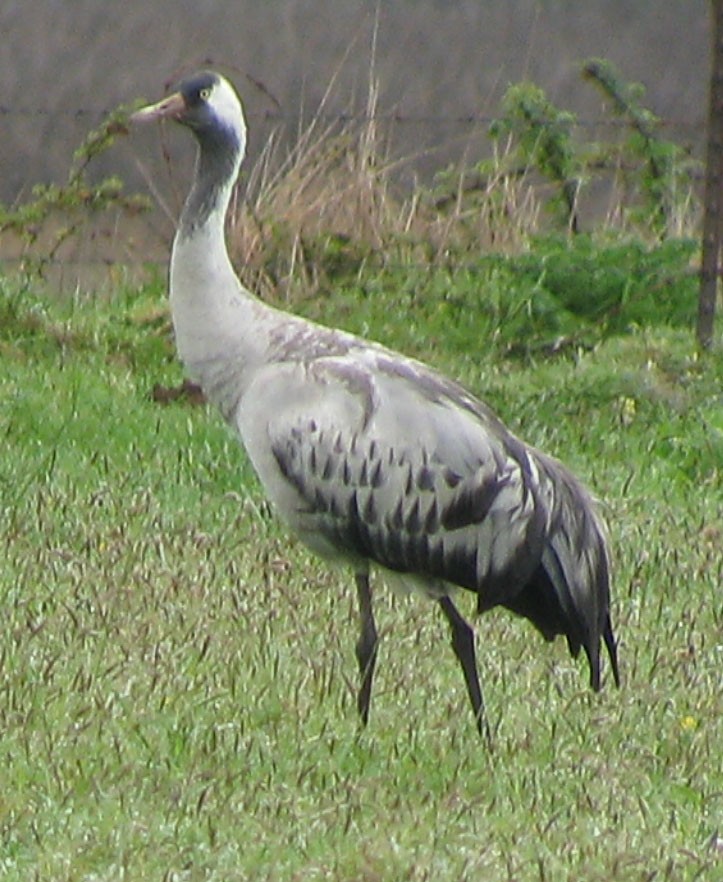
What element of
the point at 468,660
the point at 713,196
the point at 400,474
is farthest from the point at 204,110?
the point at 713,196

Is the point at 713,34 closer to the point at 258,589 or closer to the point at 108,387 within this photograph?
the point at 108,387

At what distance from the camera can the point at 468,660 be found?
6.19 m

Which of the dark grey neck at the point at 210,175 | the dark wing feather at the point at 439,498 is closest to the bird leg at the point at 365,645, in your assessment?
the dark wing feather at the point at 439,498

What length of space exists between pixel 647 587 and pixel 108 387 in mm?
3013

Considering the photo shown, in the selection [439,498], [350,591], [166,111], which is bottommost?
[350,591]

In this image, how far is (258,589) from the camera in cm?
732

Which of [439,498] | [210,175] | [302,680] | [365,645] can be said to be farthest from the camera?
[210,175]

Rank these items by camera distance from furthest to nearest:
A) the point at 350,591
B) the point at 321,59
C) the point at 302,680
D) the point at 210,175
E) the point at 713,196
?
the point at 321,59, the point at 713,196, the point at 350,591, the point at 210,175, the point at 302,680

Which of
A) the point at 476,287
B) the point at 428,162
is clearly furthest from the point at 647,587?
the point at 428,162

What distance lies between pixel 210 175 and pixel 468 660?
1.49 m

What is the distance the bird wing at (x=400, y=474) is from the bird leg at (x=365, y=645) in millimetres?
190

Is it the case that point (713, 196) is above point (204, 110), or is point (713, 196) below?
below

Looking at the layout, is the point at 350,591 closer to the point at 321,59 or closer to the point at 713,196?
the point at 713,196

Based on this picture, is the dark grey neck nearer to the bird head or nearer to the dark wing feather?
the bird head
